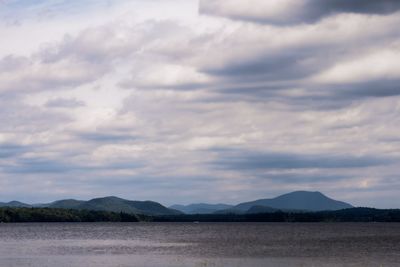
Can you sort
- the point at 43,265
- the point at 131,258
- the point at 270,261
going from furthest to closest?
the point at 131,258 → the point at 270,261 → the point at 43,265

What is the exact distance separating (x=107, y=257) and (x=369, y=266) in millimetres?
39055

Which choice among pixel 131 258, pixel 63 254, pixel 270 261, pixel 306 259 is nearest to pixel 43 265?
pixel 131 258

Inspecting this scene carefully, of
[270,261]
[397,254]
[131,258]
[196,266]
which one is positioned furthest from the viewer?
[397,254]

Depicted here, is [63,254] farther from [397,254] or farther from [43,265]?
[397,254]

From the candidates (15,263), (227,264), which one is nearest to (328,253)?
(227,264)

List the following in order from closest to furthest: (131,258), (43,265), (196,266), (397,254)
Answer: (196,266)
(43,265)
(131,258)
(397,254)

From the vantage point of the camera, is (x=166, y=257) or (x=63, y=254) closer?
(x=166, y=257)

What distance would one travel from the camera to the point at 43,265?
86.6 meters

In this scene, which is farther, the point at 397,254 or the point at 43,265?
the point at 397,254

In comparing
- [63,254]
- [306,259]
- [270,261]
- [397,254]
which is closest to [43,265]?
[63,254]

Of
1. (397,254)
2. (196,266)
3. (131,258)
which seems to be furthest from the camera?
(397,254)

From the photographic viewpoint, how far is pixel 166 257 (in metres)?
101

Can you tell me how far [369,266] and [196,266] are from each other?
2227cm

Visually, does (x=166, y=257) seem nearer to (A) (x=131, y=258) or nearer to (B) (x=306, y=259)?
(A) (x=131, y=258)
